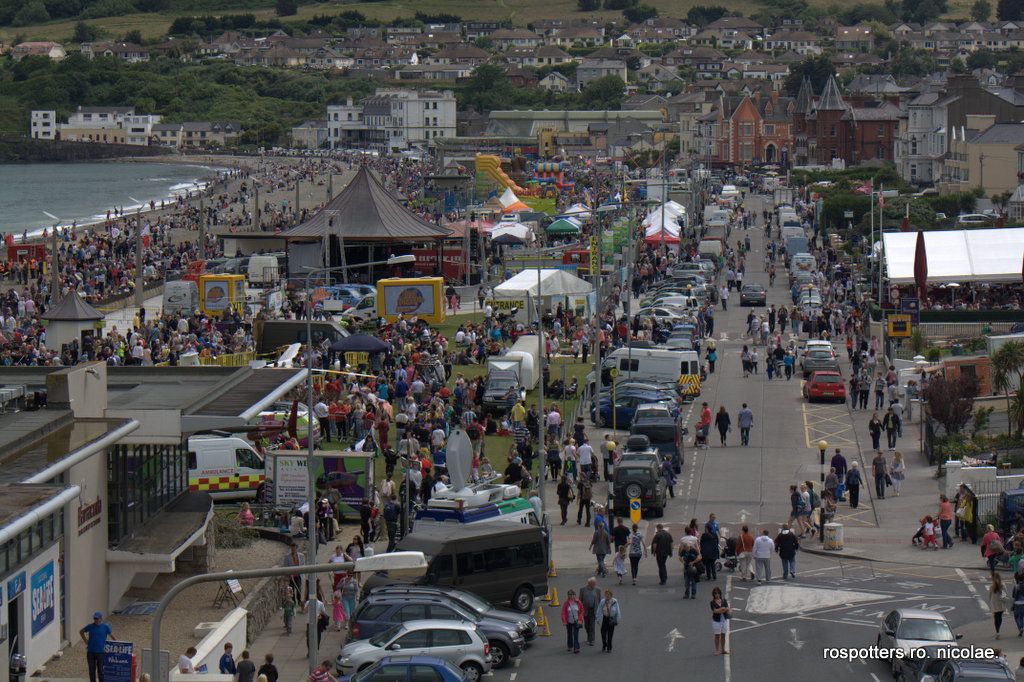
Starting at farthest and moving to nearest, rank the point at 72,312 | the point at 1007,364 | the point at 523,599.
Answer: the point at 72,312 → the point at 1007,364 → the point at 523,599

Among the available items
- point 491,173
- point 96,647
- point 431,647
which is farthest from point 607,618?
point 491,173

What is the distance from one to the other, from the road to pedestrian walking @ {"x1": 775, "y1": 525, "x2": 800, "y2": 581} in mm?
202

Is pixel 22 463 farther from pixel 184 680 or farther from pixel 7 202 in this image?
pixel 7 202

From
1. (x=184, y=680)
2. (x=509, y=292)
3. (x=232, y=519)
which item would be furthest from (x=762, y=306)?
(x=184, y=680)

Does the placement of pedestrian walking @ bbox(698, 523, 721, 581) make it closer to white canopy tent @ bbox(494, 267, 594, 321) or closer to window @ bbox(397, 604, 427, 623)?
window @ bbox(397, 604, 427, 623)

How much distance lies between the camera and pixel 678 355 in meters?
41.2

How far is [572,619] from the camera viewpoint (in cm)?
2184

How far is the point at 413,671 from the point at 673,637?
5.19 metres

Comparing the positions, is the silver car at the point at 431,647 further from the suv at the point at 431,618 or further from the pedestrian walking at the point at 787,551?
the pedestrian walking at the point at 787,551

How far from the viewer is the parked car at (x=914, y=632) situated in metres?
19.8

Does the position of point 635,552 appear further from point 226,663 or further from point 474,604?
point 226,663

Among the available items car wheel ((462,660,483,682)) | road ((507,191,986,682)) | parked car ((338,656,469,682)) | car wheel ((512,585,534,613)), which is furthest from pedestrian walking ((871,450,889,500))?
parked car ((338,656,469,682))

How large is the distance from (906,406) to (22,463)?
78.9ft

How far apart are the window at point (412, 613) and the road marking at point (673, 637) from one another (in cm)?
333
